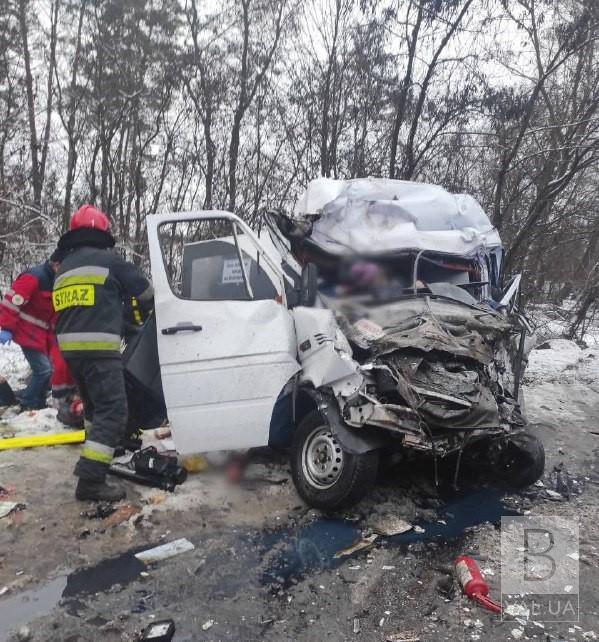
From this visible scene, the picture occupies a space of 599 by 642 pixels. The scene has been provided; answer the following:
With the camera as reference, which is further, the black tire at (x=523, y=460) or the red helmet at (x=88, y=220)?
the black tire at (x=523, y=460)

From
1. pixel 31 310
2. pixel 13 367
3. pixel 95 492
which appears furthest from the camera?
pixel 13 367

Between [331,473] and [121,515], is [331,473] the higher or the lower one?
the higher one

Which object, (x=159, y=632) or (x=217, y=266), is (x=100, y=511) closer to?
(x=159, y=632)

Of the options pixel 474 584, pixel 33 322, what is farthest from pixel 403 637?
pixel 33 322

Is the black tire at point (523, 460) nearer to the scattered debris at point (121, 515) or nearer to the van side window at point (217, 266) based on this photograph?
the van side window at point (217, 266)

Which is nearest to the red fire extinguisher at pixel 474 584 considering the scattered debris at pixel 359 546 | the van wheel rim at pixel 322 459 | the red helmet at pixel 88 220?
the scattered debris at pixel 359 546

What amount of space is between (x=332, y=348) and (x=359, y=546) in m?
1.22

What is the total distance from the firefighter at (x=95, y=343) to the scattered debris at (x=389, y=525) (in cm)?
168

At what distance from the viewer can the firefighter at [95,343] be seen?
3439mm

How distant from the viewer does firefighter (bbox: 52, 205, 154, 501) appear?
3439 millimetres

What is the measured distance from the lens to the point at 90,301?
345 cm

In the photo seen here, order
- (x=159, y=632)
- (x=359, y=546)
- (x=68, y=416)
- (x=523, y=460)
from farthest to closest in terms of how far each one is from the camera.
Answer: (x=68, y=416) < (x=523, y=460) < (x=359, y=546) < (x=159, y=632)

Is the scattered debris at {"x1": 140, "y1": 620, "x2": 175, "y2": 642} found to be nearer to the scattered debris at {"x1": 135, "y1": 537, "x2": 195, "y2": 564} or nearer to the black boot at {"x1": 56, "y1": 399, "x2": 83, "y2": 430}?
the scattered debris at {"x1": 135, "y1": 537, "x2": 195, "y2": 564}

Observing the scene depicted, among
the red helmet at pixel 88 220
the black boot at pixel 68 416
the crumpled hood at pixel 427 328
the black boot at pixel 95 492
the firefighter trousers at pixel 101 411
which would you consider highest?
the red helmet at pixel 88 220
